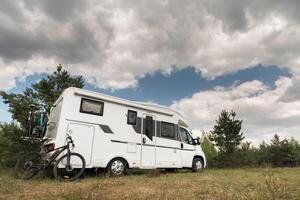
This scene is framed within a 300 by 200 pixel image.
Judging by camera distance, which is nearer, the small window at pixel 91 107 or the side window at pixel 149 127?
the small window at pixel 91 107

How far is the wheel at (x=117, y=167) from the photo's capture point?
10.2m

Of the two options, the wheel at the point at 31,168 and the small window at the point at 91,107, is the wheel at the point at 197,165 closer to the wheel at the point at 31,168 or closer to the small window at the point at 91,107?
the small window at the point at 91,107

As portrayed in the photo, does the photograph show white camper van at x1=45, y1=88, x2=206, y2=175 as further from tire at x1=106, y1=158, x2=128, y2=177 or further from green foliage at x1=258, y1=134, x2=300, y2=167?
green foliage at x1=258, y1=134, x2=300, y2=167

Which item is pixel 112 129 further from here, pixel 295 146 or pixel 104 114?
pixel 295 146

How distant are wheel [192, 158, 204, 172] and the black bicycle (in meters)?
5.70

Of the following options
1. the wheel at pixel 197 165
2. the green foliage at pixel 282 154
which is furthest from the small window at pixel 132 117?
the green foliage at pixel 282 154

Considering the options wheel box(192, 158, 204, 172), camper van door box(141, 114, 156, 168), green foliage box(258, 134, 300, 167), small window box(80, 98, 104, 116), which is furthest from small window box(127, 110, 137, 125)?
green foliage box(258, 134, 300, 167)

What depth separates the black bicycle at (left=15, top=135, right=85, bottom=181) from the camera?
909 cm

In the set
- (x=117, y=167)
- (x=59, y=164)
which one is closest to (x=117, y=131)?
(x=117, y=167)

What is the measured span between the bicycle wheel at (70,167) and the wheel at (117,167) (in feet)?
3.70

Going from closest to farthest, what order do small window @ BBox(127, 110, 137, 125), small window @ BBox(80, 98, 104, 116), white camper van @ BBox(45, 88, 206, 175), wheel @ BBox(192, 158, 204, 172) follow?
white camper van @ BBox(45, 88, 206, 175), small window @ BBox(80, 98, 104, 116), small window @ BBox(127, 110, 137, 125), wheel @ BBox(192, 158, 204, 172)

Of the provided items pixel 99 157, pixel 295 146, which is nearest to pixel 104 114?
pixel 99 157

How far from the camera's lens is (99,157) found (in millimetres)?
9945

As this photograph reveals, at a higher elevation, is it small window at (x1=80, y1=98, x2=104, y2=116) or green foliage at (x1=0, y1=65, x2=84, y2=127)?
green foliage at (x1=0, y1=65, x2=84, y2=127)
